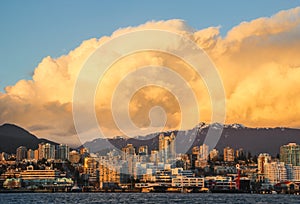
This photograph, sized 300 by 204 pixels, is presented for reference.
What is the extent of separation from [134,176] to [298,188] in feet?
157

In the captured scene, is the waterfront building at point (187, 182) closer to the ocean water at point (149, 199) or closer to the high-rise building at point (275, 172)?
the high-rise building at point (275, 172)

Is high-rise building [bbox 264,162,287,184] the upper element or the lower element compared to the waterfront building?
upper

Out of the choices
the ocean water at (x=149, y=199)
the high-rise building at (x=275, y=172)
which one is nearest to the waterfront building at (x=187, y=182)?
the high-rise building at (x=275, y=172)

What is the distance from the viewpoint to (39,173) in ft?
550

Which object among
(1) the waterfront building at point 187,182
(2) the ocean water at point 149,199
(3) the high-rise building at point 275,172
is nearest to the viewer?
(2) the ocean water at point 149,199

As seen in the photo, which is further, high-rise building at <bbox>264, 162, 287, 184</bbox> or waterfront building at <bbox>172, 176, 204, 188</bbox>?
high-rise building at <bbox>264, 162, 287, 184</bbox>

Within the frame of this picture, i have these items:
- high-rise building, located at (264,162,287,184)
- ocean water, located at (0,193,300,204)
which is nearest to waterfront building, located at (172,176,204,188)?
high-rise building, located at (264,162,287,184)

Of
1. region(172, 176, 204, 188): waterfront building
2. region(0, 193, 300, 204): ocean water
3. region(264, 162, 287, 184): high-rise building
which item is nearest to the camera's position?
region(0, 193, 300, 204): ocean water

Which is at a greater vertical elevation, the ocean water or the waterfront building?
the waterfront building

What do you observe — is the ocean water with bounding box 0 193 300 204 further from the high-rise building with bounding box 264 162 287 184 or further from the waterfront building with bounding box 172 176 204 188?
the high-rise building with bounding box 264 162 287 184

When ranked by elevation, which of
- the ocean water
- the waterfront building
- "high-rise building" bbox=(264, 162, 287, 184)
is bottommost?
the ocean water

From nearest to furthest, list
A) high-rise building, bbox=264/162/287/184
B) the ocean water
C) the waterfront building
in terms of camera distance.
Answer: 1. the ocean water
2. the waterfront building
3. high-rise building, bbox=264/162/287/184

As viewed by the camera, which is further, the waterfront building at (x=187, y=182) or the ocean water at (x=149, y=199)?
the waterfront building at (x=187, y=182)

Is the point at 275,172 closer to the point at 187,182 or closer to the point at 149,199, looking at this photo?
the point at 187,182
